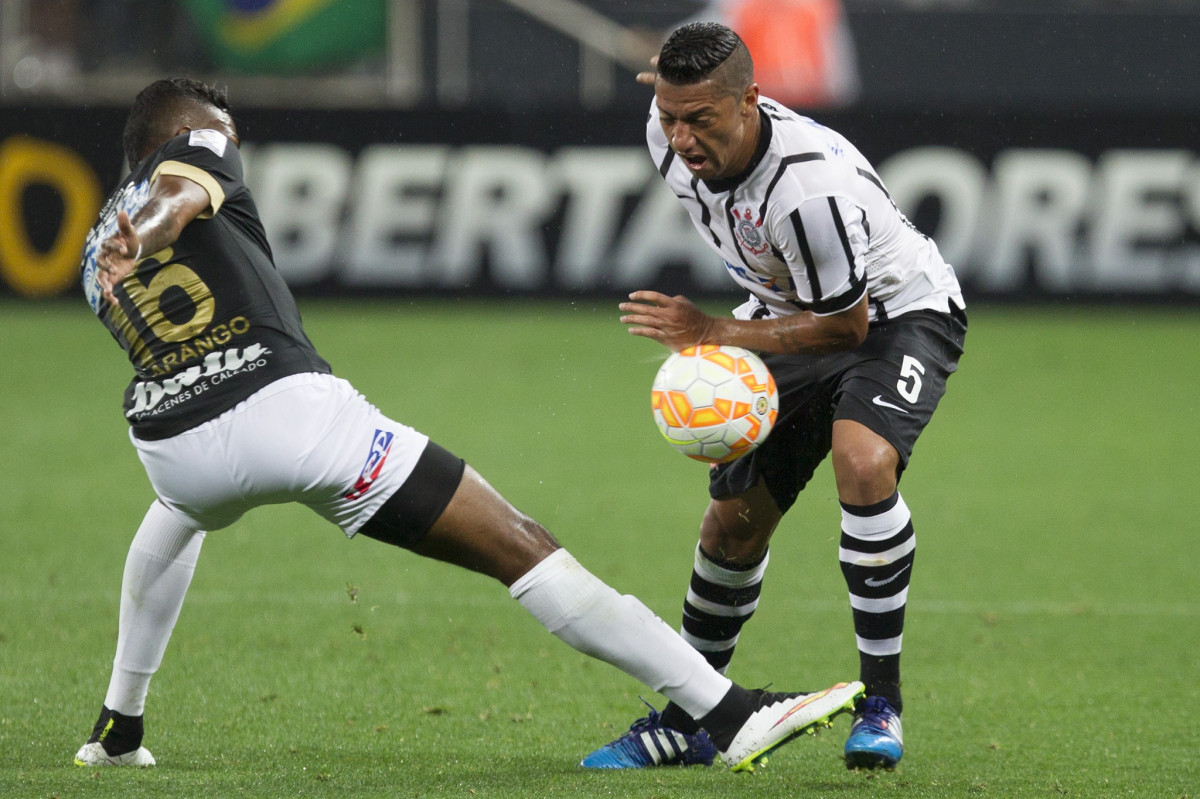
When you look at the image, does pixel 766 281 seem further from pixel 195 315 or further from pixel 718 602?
pixel 195 315

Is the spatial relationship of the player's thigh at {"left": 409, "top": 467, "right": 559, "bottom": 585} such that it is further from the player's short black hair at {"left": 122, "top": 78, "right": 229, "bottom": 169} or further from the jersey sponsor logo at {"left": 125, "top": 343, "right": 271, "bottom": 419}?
the player's short black hair at {"left": 122, "top": 78, "right": 229, "bottom": 169}

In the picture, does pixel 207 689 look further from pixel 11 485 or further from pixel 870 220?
pixel 11 485

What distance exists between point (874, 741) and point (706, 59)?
6.26 feet

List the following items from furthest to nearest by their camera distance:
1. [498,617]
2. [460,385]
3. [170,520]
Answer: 1. [460,385]
2. [498,617]
3. [170,520]

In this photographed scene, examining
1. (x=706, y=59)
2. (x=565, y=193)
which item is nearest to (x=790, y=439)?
(x=706, y=59)

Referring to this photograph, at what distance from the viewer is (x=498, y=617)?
6293 millimetres

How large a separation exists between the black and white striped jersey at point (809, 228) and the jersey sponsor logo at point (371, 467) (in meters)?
1.26

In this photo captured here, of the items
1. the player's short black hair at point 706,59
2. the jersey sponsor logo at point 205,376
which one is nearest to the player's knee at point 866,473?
the player's short black hair at point 706,59

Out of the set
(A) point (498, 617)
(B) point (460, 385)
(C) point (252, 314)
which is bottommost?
(B) point (460, 385)

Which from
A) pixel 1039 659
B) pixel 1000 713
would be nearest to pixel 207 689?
pixel 1000 713

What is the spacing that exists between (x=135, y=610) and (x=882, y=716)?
2.10 metres

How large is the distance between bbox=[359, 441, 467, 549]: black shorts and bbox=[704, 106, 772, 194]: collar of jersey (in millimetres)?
1176

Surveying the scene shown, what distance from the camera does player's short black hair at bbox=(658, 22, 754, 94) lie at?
13.5 feet

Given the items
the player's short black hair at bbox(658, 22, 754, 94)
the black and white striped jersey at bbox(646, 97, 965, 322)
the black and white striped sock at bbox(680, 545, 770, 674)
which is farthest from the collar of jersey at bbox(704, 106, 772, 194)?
the black and white striped sock at bbox(680, 545, 770, 674)
